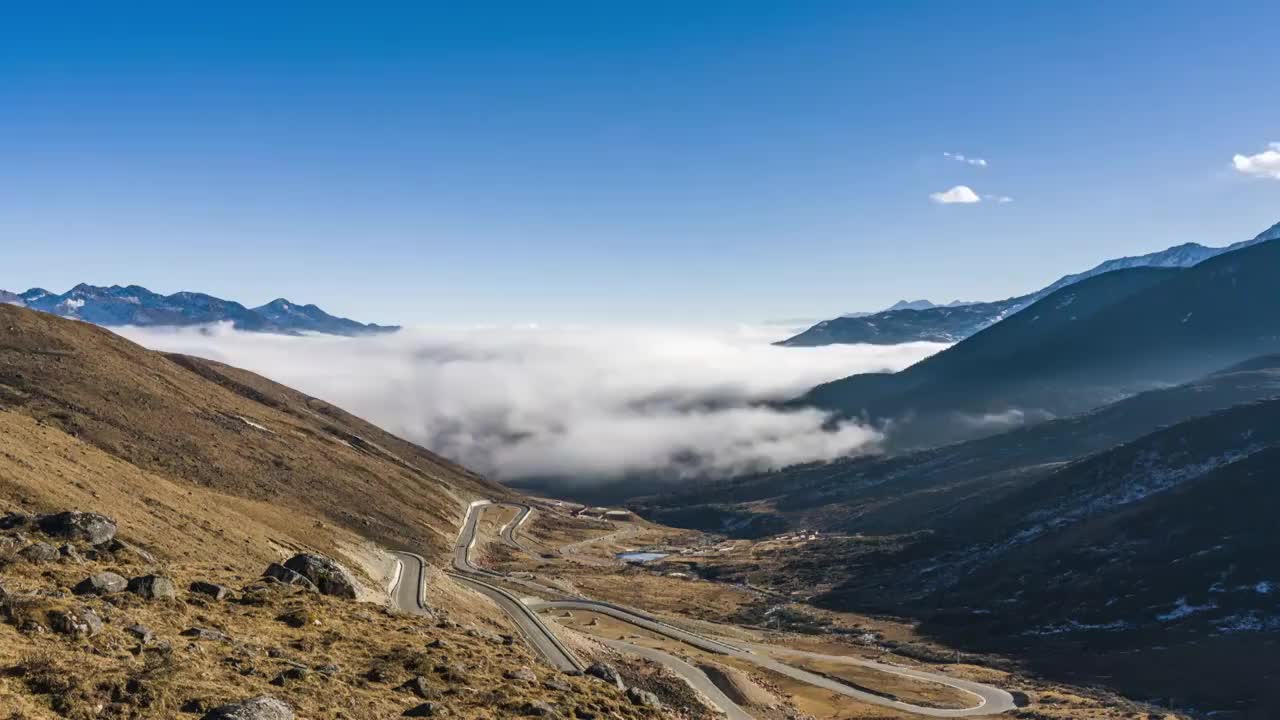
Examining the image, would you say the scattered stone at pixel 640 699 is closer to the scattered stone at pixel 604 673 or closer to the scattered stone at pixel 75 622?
the scattered stone at pixel 604 673

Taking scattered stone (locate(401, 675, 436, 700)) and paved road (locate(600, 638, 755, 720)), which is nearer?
scattered stone (locate(401, 675, 436, 700))

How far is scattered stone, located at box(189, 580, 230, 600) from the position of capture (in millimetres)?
39584

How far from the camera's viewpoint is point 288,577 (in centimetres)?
4550

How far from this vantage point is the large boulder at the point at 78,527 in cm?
4094

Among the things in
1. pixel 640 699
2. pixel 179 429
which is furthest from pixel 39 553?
pixel 179 429

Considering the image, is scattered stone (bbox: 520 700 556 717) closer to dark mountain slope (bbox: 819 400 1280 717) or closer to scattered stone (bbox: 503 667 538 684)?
scattered stone (bbox: 503 667 538 684)

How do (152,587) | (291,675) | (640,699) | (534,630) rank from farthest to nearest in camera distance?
(534,630) → (640,699) → (152,587) → (291,675)

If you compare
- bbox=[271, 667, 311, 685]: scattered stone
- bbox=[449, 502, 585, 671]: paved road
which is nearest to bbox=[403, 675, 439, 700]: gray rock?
bbox=[271, 667, 311, 685]: scattered stone

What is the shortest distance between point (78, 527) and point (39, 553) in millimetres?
5314

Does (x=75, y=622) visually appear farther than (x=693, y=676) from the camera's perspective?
No

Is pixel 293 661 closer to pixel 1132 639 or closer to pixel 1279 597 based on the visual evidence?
pixel 1132 639

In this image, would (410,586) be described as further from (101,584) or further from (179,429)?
(179,429)

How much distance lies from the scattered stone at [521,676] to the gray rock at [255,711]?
1313 centimetres

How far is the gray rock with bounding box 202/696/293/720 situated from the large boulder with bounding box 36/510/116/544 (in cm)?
2196
